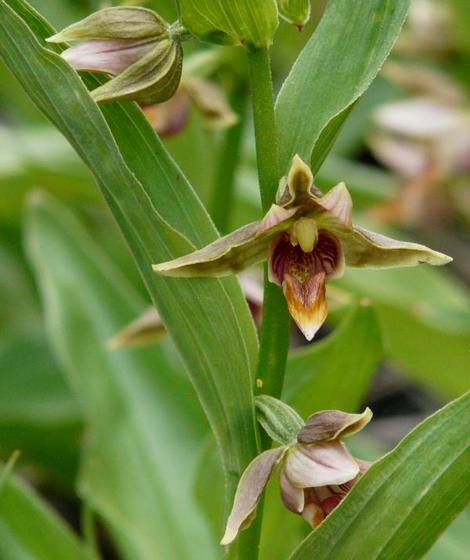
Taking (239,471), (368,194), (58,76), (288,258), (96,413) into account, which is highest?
(58,76)

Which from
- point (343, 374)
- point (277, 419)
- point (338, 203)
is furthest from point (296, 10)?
point (343, 374)

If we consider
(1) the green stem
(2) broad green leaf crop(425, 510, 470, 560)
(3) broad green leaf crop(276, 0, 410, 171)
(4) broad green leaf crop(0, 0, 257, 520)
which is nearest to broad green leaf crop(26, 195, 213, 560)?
(1) the green stem

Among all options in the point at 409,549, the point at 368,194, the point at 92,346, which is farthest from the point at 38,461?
the point at 409,549

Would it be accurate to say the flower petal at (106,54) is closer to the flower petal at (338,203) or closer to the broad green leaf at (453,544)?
the flower petal at (338,203)

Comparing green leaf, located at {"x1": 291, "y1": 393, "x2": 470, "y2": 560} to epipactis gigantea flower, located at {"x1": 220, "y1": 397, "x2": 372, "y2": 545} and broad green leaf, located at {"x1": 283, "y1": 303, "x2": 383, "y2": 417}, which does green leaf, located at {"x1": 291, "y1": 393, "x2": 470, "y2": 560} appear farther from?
broad green leaf, located at {"x1": 283, "y1": 303, "x2": 383, "y2": 417}

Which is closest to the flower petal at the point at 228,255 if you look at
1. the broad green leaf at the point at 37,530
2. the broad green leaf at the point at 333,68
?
the broad green leaf at the point at 333,68

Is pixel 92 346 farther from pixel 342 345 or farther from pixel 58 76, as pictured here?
pixel 58 76

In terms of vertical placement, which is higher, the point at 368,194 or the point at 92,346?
the point at 92,346
